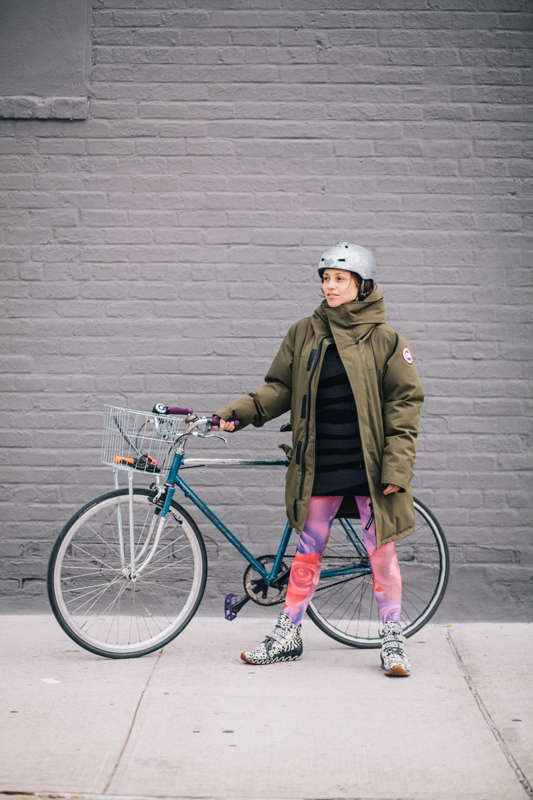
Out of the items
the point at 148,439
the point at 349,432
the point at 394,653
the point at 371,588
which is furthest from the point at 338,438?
the point at 371,588

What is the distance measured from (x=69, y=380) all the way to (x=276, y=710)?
222 centimetres

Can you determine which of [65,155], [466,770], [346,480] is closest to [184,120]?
[65,155]

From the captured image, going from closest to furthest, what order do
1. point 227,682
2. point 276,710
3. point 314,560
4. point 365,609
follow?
point 276,710 < point 227,682 < point 314,560 < point 365,609

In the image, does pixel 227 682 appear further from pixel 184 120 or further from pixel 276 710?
pixel 184 120

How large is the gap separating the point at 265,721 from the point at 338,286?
74.6 inches

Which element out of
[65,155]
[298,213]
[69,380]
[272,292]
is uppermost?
[65,155]

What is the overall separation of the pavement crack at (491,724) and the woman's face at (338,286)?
5.87 ft

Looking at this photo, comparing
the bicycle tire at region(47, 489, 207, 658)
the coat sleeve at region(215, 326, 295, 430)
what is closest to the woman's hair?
the coat sleeve at region(215, 326, 295, 430)

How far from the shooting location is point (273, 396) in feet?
13.2

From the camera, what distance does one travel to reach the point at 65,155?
15.4 ft

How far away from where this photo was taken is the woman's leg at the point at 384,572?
3.91 metres

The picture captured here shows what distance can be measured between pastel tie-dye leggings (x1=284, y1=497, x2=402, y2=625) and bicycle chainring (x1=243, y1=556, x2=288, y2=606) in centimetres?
11

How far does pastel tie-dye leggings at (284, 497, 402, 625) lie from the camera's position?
3916 millimetres

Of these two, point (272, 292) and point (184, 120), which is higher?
point (184, 120)
